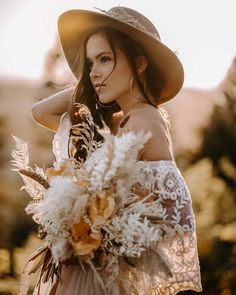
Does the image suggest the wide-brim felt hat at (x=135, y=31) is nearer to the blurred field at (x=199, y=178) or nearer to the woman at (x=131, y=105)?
the woman at (x=131, y=105)

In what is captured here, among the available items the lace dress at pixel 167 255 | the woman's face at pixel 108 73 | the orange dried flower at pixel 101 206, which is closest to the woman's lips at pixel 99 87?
the woman's face at pixel 108 73

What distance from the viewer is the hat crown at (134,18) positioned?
11.7ft

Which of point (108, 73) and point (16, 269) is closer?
point (108, 73)

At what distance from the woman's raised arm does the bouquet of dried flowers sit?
3.31 feet

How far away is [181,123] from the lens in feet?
35.7

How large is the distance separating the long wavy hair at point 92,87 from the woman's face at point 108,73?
3 cm

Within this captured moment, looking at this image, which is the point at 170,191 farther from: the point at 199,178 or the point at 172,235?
the point at 199,178

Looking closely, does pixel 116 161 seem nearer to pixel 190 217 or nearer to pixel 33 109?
pixel 190 217

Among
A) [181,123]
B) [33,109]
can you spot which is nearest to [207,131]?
[181,123]

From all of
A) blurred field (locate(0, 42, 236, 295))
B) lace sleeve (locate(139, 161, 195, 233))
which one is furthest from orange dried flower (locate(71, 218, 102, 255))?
blurred field (locate(0, 42, 236, 295))

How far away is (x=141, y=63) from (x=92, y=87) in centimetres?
33

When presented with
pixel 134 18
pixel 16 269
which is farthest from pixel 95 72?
pixel 16 269

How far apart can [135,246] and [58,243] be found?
0.31m

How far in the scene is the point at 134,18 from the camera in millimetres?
3637
